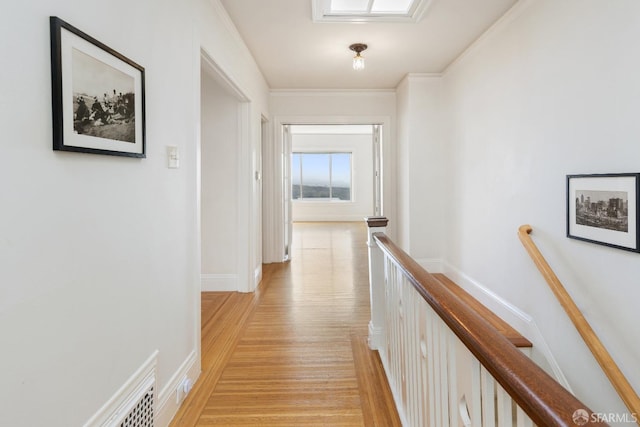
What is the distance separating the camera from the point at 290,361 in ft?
8.16

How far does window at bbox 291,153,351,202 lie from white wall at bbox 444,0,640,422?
7.53 m

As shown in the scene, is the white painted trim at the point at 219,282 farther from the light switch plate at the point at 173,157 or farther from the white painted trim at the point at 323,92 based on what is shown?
the white painted trim at the point at 323,92

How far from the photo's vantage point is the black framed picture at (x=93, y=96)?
104cm

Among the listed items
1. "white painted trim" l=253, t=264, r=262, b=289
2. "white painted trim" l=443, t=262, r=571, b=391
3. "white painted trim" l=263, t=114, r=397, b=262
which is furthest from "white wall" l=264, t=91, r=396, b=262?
"white painted trim" l=443, t=262, r=571, b=391

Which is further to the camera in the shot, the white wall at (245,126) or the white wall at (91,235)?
the white wall at (245,126)

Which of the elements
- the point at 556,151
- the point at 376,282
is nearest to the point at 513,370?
the point at 376,282

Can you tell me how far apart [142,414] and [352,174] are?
1015 cm

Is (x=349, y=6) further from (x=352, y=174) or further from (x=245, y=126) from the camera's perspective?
(x=352, y=174)

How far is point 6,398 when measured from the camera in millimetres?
883

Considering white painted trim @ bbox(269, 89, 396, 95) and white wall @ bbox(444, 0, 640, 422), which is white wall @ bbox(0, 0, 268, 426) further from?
white painted trim @ bbox(269, 89, 396, 95)

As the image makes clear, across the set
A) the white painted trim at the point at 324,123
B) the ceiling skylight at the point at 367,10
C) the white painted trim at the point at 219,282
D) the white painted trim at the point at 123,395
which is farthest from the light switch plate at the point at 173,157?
the white painted trim at the point at 324,123

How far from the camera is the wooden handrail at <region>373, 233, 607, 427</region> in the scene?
1.89 feet

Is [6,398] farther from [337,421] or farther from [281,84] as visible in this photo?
[281,84]

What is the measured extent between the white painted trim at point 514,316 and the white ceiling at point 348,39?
8.05ft
